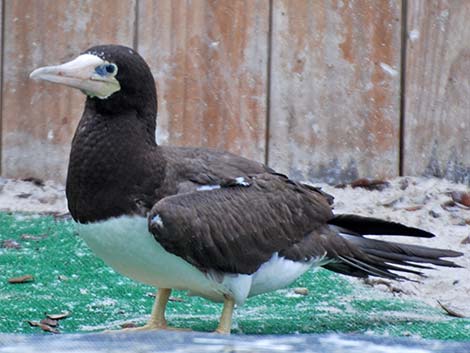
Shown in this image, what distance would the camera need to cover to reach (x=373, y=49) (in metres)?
5.54

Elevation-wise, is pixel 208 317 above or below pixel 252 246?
below

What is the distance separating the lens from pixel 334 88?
5.56 meters

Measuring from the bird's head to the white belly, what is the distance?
39 cm

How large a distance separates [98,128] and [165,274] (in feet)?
1.58

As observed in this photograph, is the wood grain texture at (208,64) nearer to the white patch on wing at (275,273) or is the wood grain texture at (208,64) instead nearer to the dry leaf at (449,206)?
the dry leaf at (449,206)

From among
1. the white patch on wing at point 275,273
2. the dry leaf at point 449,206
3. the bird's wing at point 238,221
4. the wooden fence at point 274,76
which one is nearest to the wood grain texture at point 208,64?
the wooden fence at point 274,76

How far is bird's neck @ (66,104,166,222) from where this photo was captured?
3482 mm

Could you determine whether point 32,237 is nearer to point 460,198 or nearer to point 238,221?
point 238,221

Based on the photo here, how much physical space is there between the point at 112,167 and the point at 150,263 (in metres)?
0.31

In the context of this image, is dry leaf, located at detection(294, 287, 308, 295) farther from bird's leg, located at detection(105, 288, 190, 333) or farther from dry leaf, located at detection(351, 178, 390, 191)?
dry leaf, located at detection(351, 178, 390, 191)

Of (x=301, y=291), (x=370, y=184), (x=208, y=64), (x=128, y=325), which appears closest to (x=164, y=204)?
(x=128, y=325)

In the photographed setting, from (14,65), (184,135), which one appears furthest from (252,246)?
(14,65)

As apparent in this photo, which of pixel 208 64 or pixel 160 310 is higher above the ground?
pixel 208 64

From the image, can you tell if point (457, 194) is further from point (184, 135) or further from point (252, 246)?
point (252, 246)
